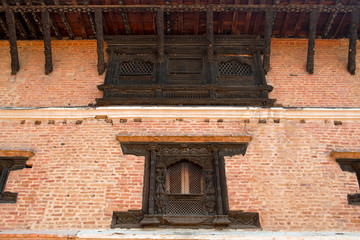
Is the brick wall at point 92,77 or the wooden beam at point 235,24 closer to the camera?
the brick wall at point 92,77

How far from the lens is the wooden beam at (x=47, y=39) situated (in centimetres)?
794

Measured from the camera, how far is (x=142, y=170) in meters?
6.55

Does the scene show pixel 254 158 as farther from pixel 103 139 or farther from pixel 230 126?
pixel 103 139

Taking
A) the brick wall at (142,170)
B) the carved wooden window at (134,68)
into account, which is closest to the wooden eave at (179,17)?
the carved wooden window at (134,68)

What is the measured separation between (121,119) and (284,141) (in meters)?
2.96

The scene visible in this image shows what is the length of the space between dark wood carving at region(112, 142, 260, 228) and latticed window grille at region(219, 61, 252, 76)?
1908mm

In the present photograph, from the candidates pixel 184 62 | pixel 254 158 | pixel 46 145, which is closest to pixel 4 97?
pixel 46 145

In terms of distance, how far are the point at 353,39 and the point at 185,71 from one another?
3540mm

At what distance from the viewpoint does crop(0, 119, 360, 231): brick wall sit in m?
6.02

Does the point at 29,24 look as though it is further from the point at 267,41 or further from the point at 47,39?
the point at 267,41

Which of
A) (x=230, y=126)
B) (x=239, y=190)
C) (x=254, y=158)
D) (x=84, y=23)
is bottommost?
(x=239, y=190)

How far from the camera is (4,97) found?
25.6 ft

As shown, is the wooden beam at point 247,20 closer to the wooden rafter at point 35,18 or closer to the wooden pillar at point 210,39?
the wooden pillar at point 210,39

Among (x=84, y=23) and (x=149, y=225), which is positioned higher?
(x=84, y=23)
